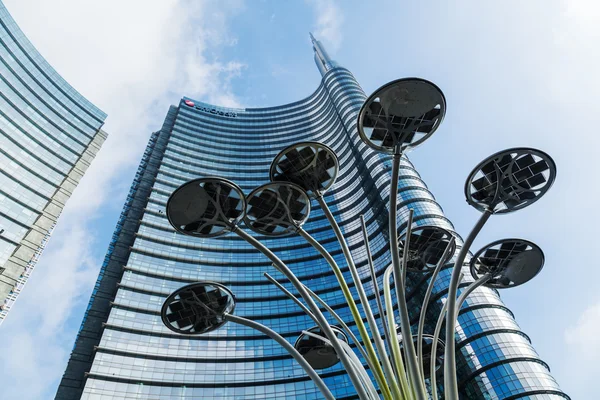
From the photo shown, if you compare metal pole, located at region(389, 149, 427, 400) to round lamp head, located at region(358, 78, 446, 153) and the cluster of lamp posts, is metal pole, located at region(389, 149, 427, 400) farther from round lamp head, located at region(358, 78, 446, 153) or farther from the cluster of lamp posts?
round lamp head, located at region(358, 78, 446, 153)

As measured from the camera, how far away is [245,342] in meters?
54.1

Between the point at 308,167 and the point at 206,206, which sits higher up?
the point at 308,167

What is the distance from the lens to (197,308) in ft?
56.3

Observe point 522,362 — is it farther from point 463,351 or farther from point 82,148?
point 82,148

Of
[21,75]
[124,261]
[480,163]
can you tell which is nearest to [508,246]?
[480,163]

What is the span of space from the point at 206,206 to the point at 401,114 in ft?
25.4

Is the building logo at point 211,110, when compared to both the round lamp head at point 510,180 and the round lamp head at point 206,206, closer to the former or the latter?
the round lamp head at point 206,206

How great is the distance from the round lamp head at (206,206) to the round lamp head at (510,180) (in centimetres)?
867

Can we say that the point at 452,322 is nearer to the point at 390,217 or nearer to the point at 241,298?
the point at 390,217

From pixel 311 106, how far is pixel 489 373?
80116 mm

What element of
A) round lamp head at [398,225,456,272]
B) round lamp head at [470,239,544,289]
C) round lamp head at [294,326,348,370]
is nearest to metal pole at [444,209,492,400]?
round lamp head at [470,239,544,289]

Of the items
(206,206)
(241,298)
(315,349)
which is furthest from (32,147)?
(315,349)

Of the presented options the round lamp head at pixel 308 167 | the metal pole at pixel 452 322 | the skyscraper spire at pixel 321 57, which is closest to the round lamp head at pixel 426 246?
the metal pole at pixel 452 322

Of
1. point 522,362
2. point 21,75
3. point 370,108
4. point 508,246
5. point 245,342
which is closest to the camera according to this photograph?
point 370,108
